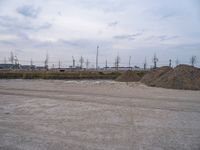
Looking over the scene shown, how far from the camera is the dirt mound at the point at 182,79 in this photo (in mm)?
26870

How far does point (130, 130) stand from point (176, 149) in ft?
6.82

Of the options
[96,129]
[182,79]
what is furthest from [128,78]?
[96,129]

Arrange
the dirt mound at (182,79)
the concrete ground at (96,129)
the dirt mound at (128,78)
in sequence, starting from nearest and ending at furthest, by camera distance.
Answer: the concrete ground at (96,129)
the dirt mound at (182,79)
the dirt mound at (128,78)

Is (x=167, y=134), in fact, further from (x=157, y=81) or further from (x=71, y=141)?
(x=157, y=81)

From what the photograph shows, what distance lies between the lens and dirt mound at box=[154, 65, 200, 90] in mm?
26870

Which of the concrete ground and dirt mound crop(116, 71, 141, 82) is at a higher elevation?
dirt mound crop(116, 71, 141, 82)

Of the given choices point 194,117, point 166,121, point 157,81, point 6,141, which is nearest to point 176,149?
point 166,121

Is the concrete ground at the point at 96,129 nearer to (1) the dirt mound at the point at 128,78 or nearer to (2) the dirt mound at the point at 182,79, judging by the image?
(2) the dirt mound at the point at 182,79

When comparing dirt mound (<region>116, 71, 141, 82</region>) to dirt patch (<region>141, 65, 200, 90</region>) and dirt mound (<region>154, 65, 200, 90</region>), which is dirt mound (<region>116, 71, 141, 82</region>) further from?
dirt mound (<region>154, 65, 200, 90</region>)

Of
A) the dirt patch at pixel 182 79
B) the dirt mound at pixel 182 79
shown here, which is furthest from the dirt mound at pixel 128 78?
the dirt mound at pixel 182 79

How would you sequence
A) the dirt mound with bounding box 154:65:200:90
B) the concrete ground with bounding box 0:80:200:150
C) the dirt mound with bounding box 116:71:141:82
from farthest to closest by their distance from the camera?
the dirt mound with bounding box 116:71:141:82, the dirt mound with bounding box 154:65:200:90, the concrete ground with bounding box 0:80:200:150

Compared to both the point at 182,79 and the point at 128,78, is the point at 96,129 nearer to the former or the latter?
the point at 182,79

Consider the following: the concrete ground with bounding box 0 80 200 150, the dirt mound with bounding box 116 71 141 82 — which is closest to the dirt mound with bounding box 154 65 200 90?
the dirt mound with bounding box 116 71 141 82

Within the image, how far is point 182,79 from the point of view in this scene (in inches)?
1096
